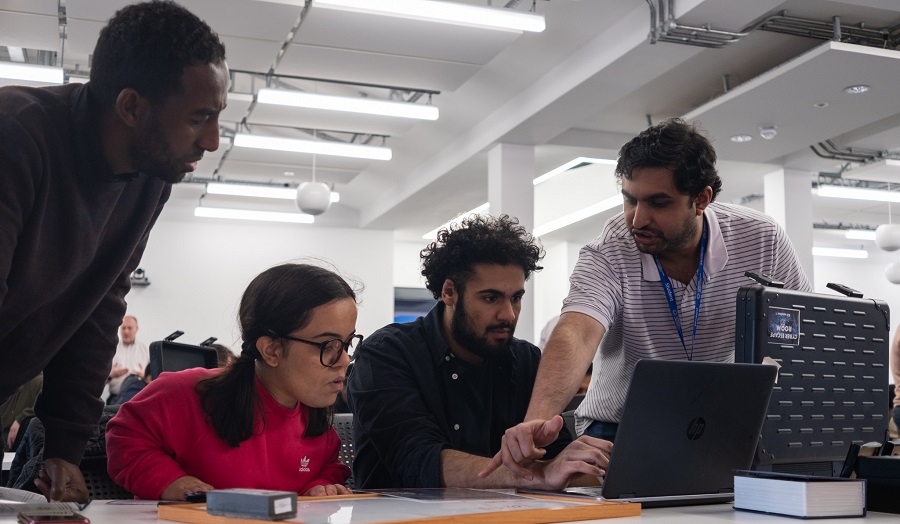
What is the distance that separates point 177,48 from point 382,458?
36.0 inches

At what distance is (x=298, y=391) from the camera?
1855mm

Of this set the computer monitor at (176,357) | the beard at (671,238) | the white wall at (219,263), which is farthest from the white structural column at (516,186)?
the beard at (671,238)

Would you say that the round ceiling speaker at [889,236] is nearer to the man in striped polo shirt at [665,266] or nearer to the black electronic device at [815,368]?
the man in striped polo shirt at [665,266]

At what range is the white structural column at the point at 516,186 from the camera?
782 centimetres

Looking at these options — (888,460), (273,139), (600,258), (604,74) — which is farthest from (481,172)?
(888,460)

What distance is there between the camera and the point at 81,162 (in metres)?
1.57

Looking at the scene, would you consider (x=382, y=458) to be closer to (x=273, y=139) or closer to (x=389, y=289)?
(x=273, y=139)

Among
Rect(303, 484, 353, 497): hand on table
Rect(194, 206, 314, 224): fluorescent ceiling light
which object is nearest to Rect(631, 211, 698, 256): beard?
Rect(303, 484, 353, 497): hand on table

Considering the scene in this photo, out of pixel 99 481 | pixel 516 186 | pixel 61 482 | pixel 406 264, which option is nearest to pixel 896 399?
pixel 516 186

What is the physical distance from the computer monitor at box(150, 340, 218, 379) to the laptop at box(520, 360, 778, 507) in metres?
1.71

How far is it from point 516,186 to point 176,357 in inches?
204

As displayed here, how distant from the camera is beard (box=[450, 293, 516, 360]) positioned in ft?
6.88

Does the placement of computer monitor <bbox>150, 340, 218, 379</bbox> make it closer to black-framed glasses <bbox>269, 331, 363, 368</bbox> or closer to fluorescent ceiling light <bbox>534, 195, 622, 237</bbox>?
black-framed glasses <bbox>269, 331, 363, 368</bbox>

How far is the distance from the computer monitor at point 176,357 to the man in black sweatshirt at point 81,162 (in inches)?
47.1
